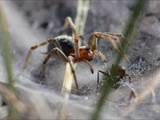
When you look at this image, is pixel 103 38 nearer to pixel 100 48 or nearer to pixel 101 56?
pixel 101 56

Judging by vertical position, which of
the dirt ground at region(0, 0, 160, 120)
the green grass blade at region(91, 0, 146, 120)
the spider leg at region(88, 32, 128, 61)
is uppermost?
the green grass blade at region(91, 0, 146, 120)

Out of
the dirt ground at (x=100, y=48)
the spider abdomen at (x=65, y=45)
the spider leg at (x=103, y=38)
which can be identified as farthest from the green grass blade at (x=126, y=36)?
the spider abdomen at (x=65, y=45)

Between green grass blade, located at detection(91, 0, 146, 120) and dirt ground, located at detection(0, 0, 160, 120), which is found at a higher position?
green grass blade, located at detection(91, 0, 146, 120)

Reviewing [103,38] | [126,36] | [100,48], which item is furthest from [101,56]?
[126,36]

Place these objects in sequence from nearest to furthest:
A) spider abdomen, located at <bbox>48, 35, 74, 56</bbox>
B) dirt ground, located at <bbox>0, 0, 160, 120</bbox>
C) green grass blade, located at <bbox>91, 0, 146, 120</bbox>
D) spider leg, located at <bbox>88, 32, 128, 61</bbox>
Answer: green grass blade, located at <bbox>91, 0, 146, 120</bbox>, dirt ground, located at <bbox>0, 0, 160, 120</bbox>, spider leg, located at <bbox>88, 32, 128, 61</bbox>, spider abdomen, located at <bbox>48, 35, 74, 56</bbox>

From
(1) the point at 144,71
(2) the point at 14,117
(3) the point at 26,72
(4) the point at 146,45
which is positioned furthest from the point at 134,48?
(2) the point at 14,117

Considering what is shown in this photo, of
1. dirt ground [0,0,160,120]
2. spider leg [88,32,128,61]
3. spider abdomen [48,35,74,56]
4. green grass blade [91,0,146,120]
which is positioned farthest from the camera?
spider abdomen [48,35,74,56]

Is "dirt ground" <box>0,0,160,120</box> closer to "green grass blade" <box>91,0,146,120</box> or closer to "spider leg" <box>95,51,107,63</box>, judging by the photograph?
"spider leg" <box>95,51,107,63</box>

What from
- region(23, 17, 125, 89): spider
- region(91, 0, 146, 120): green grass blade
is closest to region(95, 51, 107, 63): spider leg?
region(23, 17, 125, 89): spider

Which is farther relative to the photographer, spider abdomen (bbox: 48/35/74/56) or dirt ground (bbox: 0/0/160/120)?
spider abdomen (bbox: 48/35/74/56)

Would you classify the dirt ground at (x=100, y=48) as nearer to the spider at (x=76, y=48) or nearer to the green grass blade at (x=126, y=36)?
the spider at (x=76, y=48)
